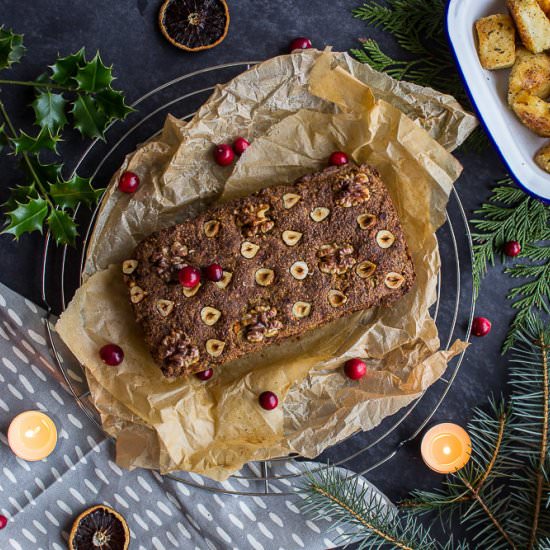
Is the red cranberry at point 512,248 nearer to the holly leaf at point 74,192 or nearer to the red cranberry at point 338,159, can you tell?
the red cranberry at point 338,159

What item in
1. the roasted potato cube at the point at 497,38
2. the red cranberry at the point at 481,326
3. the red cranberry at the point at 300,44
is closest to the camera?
the roasted potato cube at the point at 497,38

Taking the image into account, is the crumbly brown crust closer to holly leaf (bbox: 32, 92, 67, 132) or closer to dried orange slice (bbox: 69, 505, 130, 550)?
holly leaf (bbox: 32, 92, 67, 132)

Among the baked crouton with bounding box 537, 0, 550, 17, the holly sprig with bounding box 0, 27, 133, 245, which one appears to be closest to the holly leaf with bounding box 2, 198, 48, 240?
the holly sprig with bounding box 0, 27, 133, 245

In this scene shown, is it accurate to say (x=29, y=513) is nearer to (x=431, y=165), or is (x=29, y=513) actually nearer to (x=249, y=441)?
(x=249, y=441)

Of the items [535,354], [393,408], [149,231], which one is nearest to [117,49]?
[149,231]

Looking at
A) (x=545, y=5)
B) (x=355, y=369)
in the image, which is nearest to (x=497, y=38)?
(x=545, y=5)

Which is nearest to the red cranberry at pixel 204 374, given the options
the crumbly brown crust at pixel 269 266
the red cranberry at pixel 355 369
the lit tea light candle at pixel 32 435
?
the crumbly brown crust at pixel 269 266
